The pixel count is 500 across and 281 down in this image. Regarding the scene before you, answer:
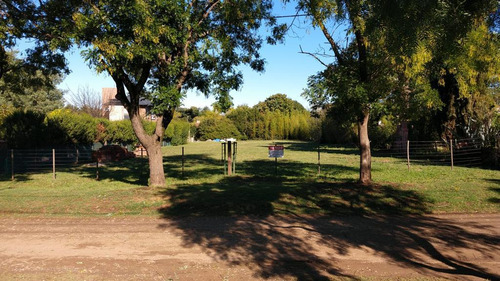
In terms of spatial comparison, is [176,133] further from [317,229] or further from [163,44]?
[317,229]

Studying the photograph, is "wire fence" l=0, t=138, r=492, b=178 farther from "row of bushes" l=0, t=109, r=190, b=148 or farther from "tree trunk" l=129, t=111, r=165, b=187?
"tree trunk" l=129, t=111, r=165, b=187

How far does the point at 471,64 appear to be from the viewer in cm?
1569

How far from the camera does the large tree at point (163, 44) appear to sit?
1024 cm

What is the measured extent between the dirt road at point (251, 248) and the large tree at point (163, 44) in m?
4.45

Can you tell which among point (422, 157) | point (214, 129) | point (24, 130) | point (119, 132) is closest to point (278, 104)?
point (214, 129)

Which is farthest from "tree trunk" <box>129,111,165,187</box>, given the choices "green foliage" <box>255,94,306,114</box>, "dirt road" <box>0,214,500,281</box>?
"green foliage" <box>255,94,306,114</box>

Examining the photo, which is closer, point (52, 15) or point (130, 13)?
point (130, 13)

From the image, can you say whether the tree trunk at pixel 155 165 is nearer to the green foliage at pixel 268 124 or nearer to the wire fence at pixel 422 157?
the wire fence at pixel 422 157

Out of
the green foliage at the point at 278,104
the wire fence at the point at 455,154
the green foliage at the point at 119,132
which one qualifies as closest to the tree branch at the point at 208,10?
the wire fence at the point at 455,154

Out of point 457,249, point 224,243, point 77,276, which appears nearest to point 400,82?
point 457,249

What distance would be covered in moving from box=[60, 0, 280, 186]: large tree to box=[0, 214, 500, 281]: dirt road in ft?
14.6

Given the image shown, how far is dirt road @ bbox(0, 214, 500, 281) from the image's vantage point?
538 centimetres

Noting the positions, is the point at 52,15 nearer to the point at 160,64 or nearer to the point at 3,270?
the point at 160,64

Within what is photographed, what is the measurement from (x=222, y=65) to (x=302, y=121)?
2237 inches
